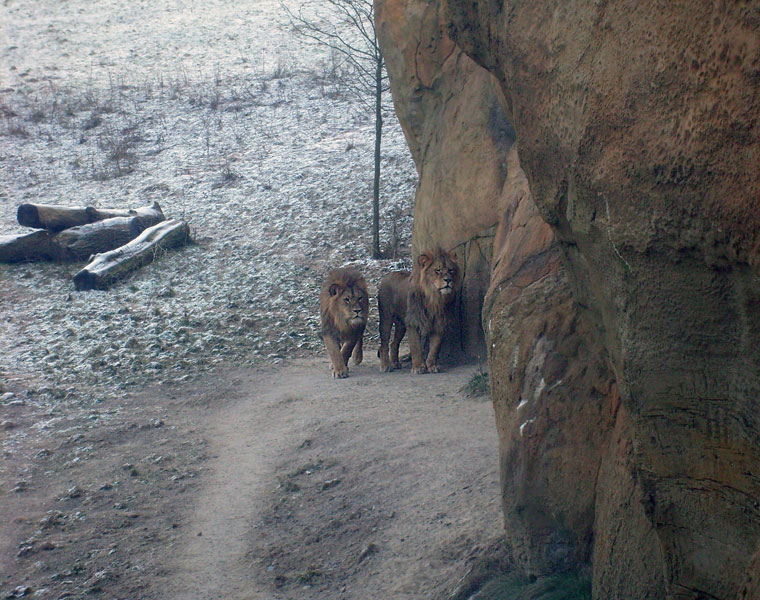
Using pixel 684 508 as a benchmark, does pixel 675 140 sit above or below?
above

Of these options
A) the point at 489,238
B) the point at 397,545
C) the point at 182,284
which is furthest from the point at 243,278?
the point at 397,545

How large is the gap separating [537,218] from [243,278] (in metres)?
8.89

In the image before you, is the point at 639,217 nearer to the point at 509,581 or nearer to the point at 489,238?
the point at 509,581

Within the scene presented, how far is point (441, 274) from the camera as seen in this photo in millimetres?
9055

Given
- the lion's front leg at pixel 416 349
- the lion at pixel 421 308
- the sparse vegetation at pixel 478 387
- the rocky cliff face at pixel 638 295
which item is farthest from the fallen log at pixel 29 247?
the rocky cliff face at pixel 638 295

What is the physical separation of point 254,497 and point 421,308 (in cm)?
415

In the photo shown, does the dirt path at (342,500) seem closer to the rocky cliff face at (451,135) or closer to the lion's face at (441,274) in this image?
the lion's face at (441,274)

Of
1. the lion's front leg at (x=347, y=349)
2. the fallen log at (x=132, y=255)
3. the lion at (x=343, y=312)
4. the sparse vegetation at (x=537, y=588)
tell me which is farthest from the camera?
the fallen log at (x=132, y=255)

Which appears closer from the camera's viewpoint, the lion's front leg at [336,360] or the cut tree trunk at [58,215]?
the lion's front leg at [336,360]

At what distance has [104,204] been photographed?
1656cm

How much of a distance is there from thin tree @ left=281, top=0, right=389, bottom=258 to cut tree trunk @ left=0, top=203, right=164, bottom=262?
4679mm

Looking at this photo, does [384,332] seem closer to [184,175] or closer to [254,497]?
[254,497]

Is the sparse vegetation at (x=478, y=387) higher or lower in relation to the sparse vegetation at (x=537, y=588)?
lower

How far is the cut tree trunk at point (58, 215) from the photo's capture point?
13.6 meters
